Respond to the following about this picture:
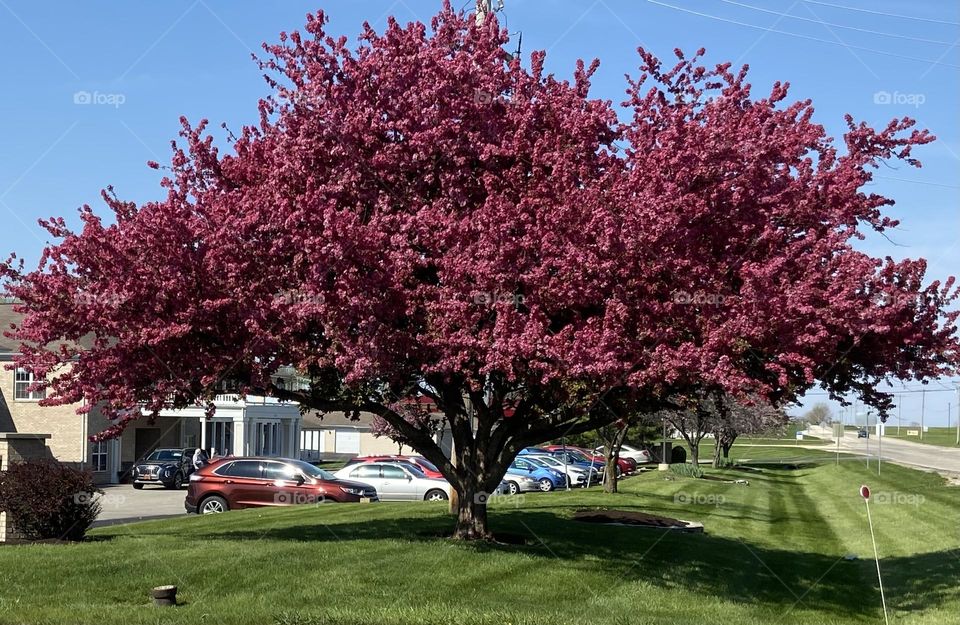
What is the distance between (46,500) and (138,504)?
1777 cm

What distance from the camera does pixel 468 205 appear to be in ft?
50.0

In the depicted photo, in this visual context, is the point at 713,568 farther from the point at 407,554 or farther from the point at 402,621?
the point at 402,621

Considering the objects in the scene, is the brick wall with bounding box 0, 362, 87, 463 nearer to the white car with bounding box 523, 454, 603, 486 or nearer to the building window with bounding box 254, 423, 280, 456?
the building window with bounding box 254, 423, 280, 456

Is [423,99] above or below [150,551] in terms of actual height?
above

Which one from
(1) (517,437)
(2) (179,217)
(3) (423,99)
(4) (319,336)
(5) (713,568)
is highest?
(3) (423,99)

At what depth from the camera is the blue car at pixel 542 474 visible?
140 feet

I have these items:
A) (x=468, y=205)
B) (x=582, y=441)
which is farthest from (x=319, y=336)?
(x=582, y=441)

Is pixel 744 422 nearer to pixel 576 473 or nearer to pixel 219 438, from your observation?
pixel 576 473

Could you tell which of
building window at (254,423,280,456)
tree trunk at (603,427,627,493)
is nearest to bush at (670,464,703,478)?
tree trunk at (603,427,627,493)

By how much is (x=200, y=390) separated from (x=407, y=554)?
143 inches

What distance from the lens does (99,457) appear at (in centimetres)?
Answer: 4466

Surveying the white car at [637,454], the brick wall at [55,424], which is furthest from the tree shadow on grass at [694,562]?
the white car at [637,454]

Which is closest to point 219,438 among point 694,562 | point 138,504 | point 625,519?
point 138,504

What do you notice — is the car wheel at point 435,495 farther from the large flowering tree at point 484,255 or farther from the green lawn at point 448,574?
the large flowering tree at point 484,255
